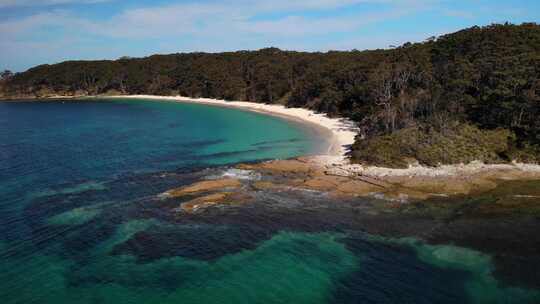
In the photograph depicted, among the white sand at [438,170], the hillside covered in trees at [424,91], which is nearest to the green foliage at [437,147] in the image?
the hillside covered in trees at [424,91]

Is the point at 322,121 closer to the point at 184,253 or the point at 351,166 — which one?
the point at 351,166

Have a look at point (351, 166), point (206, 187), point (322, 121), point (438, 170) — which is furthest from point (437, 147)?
point (322, 121)

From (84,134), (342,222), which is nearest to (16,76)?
(84,134)

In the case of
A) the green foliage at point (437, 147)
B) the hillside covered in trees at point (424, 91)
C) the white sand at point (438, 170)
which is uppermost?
the hillside covered in trees at point (424, 91)

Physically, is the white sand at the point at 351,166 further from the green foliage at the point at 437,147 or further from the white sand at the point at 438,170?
the green foliage at the point at 437,147

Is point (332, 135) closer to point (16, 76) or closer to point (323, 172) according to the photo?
point (323, 172)

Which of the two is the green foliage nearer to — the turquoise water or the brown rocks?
the turquoise water
